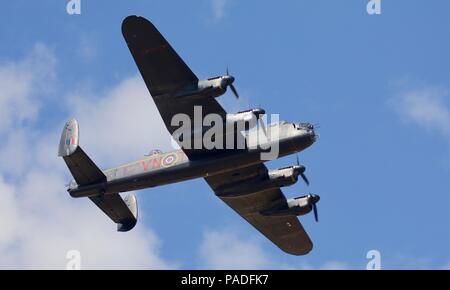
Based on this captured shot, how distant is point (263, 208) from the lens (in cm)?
3934

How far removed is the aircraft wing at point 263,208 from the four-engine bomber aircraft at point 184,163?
45 millimetres

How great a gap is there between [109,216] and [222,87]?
9.24 m

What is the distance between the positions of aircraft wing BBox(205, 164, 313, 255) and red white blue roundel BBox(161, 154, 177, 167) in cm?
287

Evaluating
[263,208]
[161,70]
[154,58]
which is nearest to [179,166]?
[161,70]

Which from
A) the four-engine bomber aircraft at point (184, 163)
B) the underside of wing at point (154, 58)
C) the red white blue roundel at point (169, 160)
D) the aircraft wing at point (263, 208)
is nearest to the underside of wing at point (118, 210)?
the four-engine bomber aircraft at point (184, 163)

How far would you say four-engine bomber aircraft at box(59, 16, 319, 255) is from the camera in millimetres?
31883

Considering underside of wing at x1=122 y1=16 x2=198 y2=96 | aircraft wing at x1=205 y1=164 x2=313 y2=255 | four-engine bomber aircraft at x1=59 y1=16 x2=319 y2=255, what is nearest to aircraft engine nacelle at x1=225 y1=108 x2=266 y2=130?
four-engine bomber aircraft at x1=59 y1=16 x2=319 y2=255

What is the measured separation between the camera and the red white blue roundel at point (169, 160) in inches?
1361

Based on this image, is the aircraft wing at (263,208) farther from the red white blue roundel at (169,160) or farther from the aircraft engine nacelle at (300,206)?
the red white blue roundel at (169,160)

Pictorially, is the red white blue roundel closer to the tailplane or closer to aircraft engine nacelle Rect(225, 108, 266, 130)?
the tailplane

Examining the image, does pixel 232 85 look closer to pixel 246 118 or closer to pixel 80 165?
pixel 246 118

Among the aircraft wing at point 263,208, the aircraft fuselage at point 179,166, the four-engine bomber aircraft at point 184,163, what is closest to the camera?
the four-engine bomber aircraft at point 184,163
